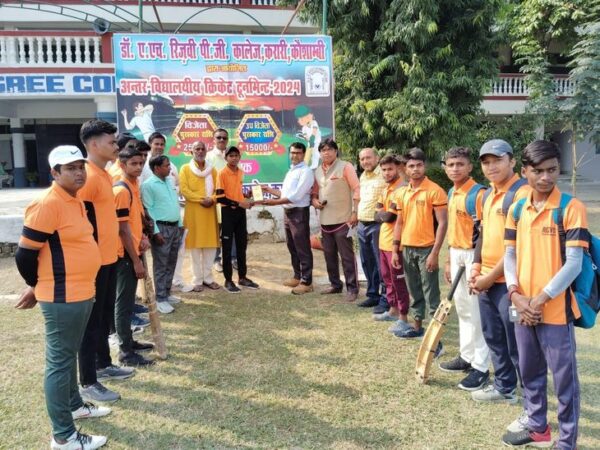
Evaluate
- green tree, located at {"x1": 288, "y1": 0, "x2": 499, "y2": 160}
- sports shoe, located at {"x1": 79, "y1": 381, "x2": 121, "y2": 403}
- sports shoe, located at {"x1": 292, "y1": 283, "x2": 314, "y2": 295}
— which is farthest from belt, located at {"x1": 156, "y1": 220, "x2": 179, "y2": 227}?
green tree, located at {"x1": 288, "y1": 0, "x2": 499, "y2": 160}

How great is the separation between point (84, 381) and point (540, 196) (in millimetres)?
2813

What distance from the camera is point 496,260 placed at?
2799mm

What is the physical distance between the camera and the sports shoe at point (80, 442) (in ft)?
8.28

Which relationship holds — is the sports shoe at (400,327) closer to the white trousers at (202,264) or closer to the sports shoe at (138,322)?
the sports shoe at (138,322)

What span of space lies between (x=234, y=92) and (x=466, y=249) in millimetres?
5541

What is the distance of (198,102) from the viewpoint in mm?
7758

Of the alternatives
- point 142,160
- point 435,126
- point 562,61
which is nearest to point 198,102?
point 142,160

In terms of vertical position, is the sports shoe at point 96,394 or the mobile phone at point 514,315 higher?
the mobile phone at point 514,315

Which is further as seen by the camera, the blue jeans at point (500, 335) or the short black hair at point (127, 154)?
the short black hair at point (127, 154)

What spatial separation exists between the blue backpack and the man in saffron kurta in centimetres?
393

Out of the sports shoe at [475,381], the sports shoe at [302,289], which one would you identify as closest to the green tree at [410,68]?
the sports shoe at [302,289]

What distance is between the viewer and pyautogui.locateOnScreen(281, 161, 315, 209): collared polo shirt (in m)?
5.43

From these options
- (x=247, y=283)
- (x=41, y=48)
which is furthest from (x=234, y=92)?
(x=41, y=48)

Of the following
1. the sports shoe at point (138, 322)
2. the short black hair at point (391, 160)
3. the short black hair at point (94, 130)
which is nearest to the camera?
the short black hair at point (94, 130)
